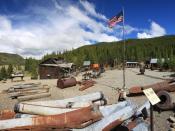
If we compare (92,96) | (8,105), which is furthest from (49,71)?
(92,96)

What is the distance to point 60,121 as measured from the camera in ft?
32.9

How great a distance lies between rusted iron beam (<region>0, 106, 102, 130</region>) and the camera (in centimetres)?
981

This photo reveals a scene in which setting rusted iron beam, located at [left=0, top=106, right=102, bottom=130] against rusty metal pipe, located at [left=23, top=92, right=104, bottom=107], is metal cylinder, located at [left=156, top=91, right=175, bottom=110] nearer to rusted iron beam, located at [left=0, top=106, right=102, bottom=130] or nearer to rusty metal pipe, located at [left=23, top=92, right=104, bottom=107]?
rusty metal pipe, located at [left=23, top=92, right=104, bottom=107]

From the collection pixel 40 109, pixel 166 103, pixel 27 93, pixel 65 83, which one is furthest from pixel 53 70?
pixel 40 109

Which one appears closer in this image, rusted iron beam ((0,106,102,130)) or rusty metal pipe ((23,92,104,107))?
rusted iron beam ((0,106,102,130))

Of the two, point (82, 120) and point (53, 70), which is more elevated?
point (53, 70)

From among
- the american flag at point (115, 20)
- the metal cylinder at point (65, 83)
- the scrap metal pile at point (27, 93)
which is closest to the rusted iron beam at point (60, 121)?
the scrap metal pile at point (27, 93)

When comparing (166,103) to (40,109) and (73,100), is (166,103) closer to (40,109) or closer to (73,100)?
(73,100)

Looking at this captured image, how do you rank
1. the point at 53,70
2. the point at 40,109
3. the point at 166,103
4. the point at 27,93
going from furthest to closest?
the point at 53,70 → the point at 27,93 → the point at 166,103 → the point at 40,109

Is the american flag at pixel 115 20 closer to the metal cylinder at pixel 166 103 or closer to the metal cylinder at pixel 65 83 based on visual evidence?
the metal cylinder at pixel 166 103

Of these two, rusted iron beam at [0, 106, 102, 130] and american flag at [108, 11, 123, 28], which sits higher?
Answer: american flag at [108, 11, 123, 28]

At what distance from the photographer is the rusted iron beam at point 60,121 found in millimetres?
9812

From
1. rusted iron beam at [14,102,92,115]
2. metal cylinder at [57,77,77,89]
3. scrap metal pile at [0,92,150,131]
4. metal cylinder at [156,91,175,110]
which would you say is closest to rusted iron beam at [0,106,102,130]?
scrap metal pile at [0,92,150,131]

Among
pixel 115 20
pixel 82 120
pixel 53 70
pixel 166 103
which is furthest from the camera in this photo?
pixel 53 70
